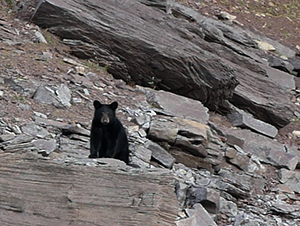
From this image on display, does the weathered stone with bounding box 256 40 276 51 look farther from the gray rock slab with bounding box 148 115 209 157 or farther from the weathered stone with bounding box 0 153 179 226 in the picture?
the weathered stone with bounding box 0 153 179 226

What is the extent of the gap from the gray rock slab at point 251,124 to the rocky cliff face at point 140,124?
3cm

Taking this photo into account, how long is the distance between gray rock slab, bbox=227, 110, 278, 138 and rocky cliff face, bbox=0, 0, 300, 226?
0.10 ft

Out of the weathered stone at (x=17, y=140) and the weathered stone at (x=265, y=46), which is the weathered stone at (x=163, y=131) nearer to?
the weathered stone at (x=17, y=140)

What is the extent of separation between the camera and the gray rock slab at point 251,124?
1586cm

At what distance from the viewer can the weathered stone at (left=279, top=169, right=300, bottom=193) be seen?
1321 centimetres

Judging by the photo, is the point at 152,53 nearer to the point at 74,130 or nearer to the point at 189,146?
the point at 189,146

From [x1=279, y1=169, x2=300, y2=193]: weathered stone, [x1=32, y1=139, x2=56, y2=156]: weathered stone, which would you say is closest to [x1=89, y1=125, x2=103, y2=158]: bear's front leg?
[x1=32, y1=139, x2=56, y2=156]: weathered stone

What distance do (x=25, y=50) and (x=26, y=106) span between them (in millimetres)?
3028

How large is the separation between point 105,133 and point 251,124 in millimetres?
7192

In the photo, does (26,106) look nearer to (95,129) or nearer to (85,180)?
(95,129)

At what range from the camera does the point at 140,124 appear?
12.4 m

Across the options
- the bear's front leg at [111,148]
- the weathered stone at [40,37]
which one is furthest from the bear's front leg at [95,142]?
the weathered stone at [40,37]

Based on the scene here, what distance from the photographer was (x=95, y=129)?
954 cm

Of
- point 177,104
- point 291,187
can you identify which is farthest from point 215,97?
point 291,187
